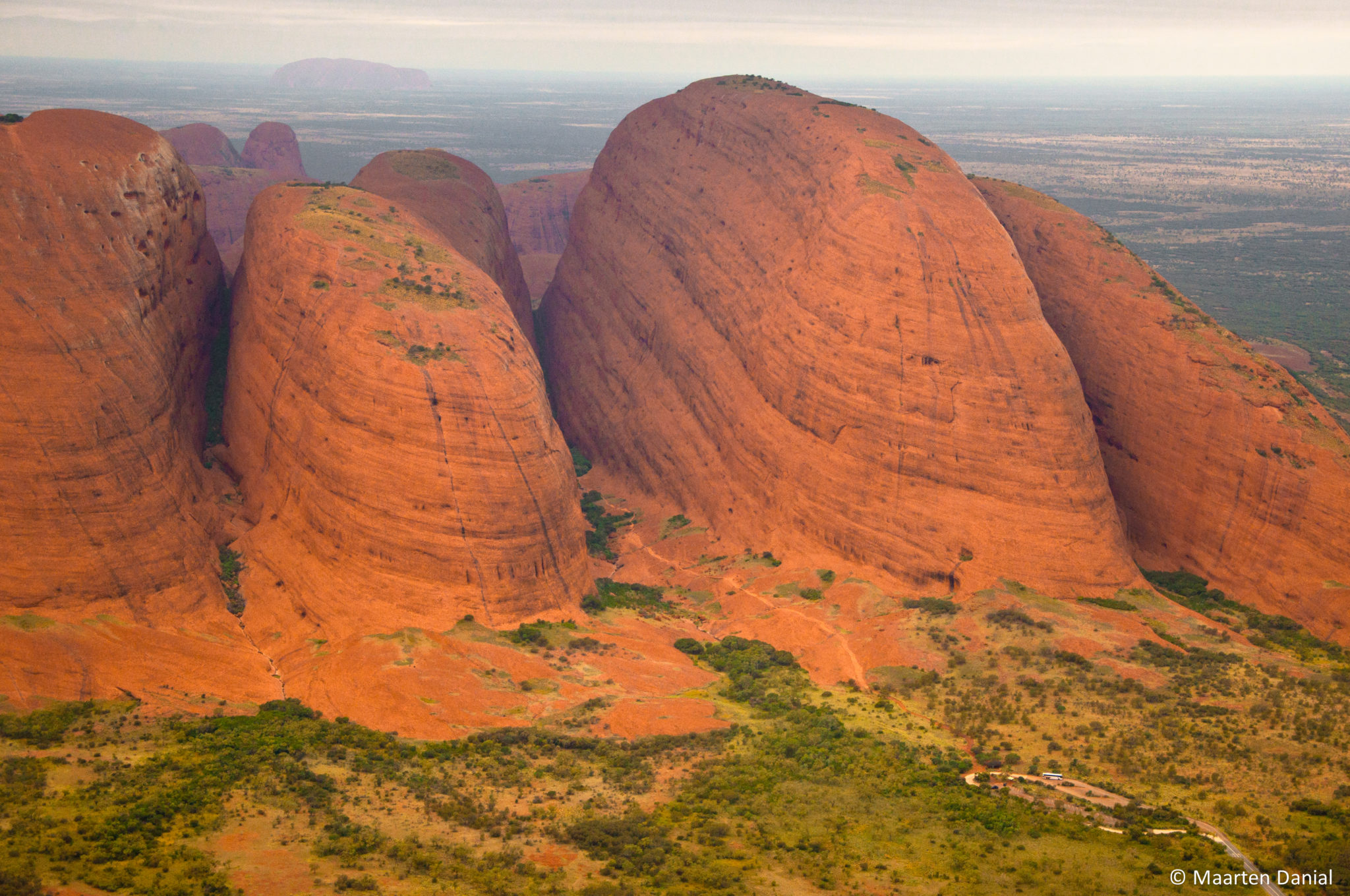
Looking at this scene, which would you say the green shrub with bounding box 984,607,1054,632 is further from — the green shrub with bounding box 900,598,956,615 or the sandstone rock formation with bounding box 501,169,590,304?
the sandstone rock formation with bounding box 501,169,590,304

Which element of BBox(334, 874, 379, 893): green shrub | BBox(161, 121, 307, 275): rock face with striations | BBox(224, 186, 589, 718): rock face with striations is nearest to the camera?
BBox(334, 874, 379, 893): green shrub

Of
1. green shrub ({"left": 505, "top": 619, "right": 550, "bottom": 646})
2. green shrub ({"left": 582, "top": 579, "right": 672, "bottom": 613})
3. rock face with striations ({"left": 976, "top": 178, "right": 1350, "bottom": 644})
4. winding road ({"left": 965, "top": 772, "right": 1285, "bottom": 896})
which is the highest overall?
rock face with striations ({"left": 976, "top": 178, "right": 1350, "bottom": 644})

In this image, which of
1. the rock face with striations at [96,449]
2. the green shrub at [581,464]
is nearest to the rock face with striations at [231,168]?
the green shrub at [581,464]

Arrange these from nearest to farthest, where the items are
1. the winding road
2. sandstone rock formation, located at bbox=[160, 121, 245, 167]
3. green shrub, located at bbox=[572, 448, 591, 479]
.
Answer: the winding road, green shrub, located at bbox=[572, 448, 591, 479], sandstone rock formation, located at bbox=[160, 121, 245, 167]

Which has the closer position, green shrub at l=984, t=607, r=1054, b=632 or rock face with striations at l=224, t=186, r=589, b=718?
rock face with striations at l=224, t=186, r=589, b=718

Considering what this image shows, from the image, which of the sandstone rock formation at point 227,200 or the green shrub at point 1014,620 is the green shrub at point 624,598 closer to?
the green shrub at point 1014,620

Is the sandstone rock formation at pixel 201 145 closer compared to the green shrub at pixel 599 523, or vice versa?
the green shrub at pixel 599 523

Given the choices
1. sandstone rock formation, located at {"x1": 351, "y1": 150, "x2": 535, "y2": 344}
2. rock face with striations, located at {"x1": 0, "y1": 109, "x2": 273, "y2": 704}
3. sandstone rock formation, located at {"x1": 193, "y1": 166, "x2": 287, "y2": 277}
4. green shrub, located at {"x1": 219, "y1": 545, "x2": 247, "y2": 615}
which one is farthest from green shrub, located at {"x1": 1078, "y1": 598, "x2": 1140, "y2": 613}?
sandstone rock formation, located at {"x1": 193, "y1": 166, "x2": 287, "y2": 277}
